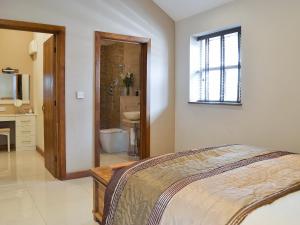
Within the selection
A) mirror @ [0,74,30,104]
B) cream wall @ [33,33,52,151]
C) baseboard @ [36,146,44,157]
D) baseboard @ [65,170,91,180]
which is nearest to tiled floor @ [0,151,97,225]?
baseboard @ [65,170,91,180]

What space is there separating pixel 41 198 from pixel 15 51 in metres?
4.09

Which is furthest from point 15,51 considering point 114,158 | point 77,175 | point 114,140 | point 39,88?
point 77,175

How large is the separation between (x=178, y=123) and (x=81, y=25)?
217 cm

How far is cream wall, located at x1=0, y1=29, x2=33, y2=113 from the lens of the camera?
612cm

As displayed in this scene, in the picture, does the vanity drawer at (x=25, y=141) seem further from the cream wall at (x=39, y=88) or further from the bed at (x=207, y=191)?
the bed at (x=207, y=191)

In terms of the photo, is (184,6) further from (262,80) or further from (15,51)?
(15,51)

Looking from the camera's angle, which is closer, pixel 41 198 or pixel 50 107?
pixel 41 198

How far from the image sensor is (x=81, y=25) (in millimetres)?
4004

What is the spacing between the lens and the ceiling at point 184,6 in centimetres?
409

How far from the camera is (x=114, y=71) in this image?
22.0 feet

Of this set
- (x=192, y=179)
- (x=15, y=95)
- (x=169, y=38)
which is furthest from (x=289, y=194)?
(x=15, y=95)

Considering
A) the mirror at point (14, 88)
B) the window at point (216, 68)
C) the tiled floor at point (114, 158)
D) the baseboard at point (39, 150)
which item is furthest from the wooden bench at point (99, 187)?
the mirror at point (14, 88)

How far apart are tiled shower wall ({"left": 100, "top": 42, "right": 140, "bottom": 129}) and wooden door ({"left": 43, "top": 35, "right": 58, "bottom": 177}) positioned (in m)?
2.12

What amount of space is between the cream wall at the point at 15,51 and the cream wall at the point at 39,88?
0.28 m
